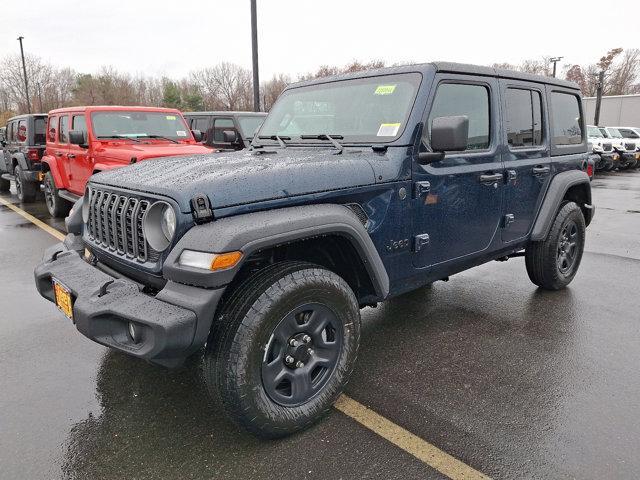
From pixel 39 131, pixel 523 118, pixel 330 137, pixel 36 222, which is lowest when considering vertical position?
pixel 36 222

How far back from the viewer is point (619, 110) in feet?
120

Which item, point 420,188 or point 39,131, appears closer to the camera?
point 420,188

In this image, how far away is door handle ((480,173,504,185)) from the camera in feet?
11.5

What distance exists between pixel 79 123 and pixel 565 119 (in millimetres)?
7264

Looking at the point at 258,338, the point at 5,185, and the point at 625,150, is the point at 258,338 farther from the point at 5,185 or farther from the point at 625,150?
the point at 625,150

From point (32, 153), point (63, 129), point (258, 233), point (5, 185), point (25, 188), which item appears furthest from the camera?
point (5, 185)

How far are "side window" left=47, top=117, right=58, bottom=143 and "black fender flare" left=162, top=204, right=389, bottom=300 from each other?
8.11 metres

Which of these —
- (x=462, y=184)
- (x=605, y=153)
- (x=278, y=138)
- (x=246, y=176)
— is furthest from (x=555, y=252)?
(x=605, y=153)

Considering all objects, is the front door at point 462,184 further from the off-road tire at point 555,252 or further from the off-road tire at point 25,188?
the off-road tire at point 25,188

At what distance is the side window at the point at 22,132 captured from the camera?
34.3 feet

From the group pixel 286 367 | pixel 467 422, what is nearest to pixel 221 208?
pixel 286 367

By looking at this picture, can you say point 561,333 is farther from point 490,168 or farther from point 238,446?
point 238,446

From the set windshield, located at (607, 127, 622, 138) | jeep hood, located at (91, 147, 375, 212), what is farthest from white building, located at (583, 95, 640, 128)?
jeep hood, located at (91, 147, 375, 212)

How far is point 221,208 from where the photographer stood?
90.2 inches
